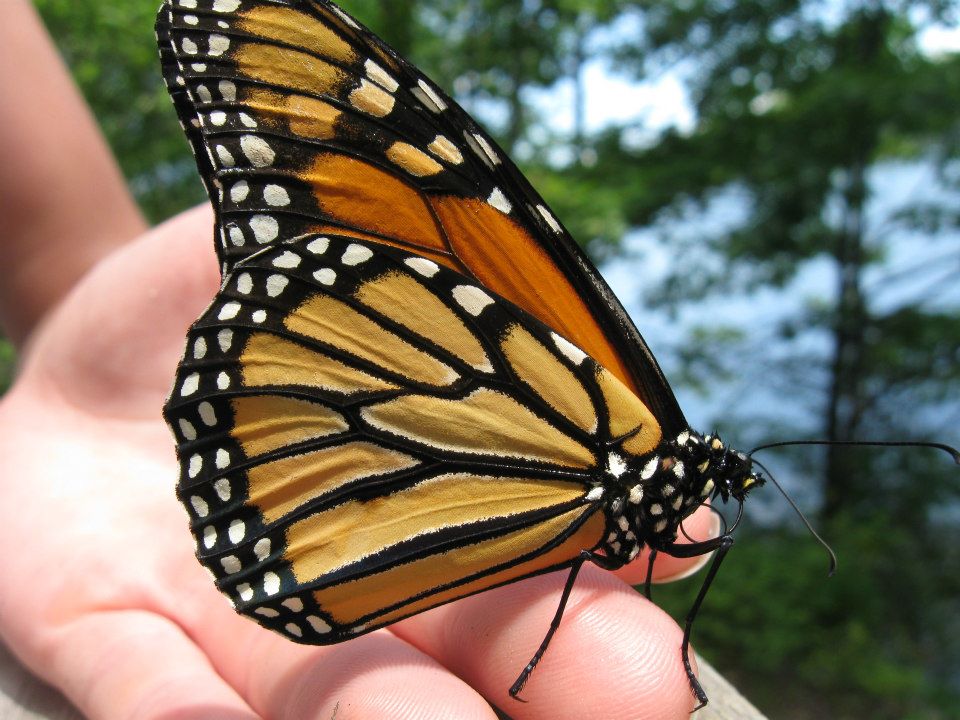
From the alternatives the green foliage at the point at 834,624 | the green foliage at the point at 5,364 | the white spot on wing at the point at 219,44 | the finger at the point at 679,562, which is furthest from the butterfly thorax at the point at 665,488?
the green foliage at the point at 5,364

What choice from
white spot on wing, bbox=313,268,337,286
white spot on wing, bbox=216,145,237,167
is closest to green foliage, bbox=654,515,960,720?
white spot on wing, bbox=313,268,337,286

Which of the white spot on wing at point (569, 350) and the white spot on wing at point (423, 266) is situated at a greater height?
the white spot on wing at point (423, 266)

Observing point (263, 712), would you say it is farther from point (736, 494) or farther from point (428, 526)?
point (736, 494)

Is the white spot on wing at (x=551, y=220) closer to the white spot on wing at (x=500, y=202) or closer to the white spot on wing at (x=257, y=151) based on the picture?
the white spot on wing at (x=500, y=202)

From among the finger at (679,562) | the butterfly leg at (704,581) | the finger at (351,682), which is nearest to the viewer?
the finger at (351,682)

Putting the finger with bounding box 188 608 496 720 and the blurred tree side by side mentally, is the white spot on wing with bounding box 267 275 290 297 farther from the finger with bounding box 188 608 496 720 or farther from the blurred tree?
the blurred tree

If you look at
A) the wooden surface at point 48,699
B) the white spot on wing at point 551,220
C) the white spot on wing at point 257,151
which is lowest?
the wooden surface at point 48,699

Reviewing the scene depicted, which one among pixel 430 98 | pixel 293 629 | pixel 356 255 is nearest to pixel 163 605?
pixel 293 629

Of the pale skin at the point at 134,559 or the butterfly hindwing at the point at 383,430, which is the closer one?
the pale skin at the point at 134,559
